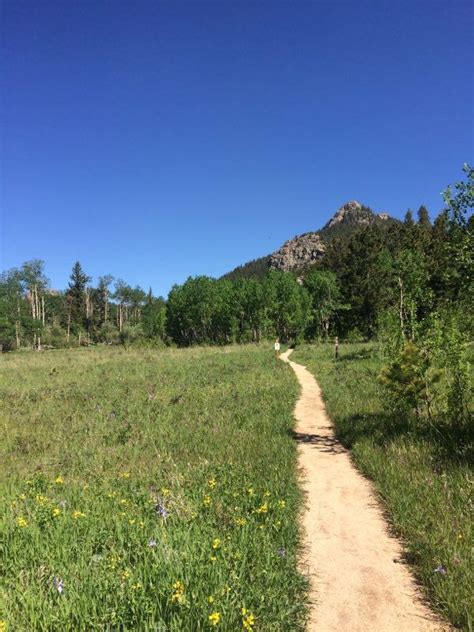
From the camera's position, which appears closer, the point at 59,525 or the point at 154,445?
the point at 59,525

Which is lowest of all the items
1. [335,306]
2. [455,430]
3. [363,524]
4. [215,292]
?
[363,524]

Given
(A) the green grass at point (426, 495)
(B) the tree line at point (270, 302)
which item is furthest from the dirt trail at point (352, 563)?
(B) the tree line at point (270, 302)

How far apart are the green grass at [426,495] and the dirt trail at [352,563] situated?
8.3 inches

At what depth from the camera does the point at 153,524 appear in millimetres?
5094

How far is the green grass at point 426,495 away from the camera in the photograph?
4121mm

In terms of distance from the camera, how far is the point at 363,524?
5723 millimetres

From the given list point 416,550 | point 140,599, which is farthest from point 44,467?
point 416,550

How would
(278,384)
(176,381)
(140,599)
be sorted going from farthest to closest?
(176,381) < (278,384) < (140,599)

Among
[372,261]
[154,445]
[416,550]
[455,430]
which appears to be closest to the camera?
[416,550]

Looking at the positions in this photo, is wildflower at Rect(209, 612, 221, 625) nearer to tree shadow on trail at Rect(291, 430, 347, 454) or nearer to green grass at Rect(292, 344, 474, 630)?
green grass at Rect(292, 344, 474, 630)

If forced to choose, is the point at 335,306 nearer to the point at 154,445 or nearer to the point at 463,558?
the point at 154,445

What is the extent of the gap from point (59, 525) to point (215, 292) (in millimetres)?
73430

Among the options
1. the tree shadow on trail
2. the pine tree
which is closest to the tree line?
the pine tree

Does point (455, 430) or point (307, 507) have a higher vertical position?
point (455, 430)
